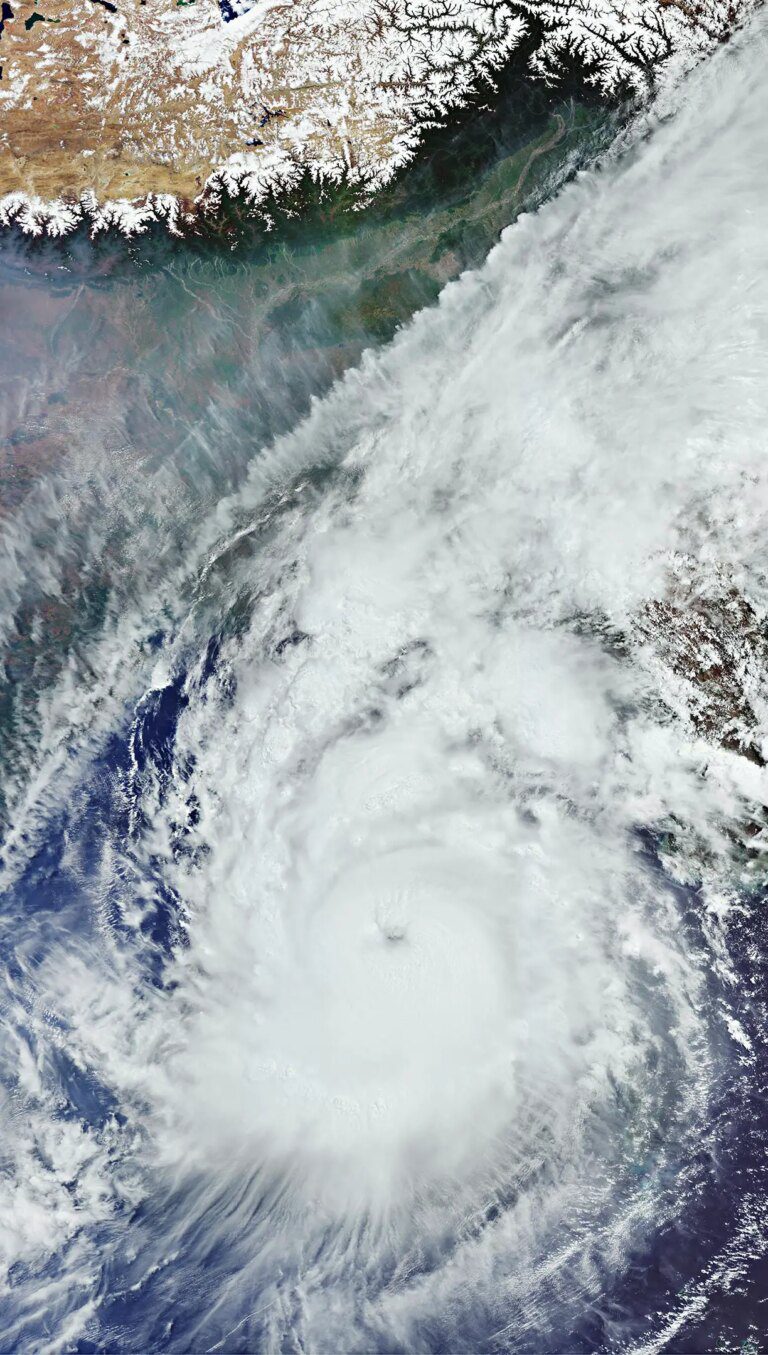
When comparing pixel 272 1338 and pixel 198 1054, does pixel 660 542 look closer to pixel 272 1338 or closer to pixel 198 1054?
pixel 198 1054

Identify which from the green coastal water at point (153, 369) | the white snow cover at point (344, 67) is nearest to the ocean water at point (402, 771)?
the green coastal water at point (153, 369)

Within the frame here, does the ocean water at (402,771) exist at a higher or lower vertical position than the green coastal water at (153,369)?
lower

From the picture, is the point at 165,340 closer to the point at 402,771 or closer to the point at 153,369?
the point at 153,369

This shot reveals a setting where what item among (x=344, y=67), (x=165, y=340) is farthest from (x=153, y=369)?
(x=344, y=67)

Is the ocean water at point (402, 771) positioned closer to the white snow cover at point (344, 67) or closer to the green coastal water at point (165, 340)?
the green coastal water at point (165, 340)

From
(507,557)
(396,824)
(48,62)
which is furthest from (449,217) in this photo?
(396,824)

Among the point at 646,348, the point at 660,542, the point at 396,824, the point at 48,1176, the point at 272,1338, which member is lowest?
the point at 272,1338

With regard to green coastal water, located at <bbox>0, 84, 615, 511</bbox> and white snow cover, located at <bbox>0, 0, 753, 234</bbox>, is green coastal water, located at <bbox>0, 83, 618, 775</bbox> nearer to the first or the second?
green coastal water, located at <bbox>0, 84, 615, 511</bbox>

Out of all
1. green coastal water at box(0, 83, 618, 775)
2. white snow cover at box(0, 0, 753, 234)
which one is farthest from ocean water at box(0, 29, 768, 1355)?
white snow cover at box(0, 0, 753, 234)
